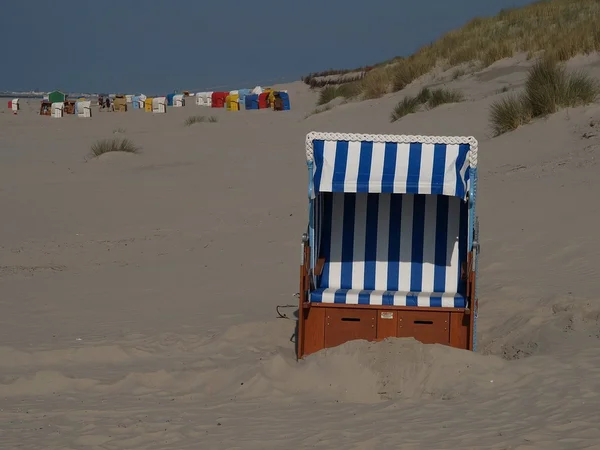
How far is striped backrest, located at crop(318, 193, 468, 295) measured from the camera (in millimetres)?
7375

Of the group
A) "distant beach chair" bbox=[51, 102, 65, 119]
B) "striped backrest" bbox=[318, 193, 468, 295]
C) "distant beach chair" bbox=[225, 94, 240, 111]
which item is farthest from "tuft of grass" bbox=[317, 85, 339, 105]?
"striped backrest" bbox=[318, 193, 468, 295]

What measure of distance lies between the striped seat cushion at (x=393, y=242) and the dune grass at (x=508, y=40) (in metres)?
15.0

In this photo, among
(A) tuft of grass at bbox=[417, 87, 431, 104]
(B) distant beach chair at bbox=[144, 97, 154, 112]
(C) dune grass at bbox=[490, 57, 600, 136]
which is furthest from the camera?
(B) distant beach chair at bbox=[144, 97, 154, 112]

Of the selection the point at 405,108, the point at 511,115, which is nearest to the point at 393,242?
the point at 511,115

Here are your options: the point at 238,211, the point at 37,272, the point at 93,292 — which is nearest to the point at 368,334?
the point at 93,292

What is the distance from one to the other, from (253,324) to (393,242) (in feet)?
4.46

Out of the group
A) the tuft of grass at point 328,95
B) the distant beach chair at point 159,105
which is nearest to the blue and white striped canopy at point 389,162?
the tuft of grass at point 328,95

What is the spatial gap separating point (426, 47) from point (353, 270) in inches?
1020

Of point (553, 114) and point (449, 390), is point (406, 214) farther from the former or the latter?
point (553, 114)

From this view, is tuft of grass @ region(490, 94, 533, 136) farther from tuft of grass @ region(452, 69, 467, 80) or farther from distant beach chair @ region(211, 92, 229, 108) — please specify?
distant beach chair @ region(211, 92, 229, 108)

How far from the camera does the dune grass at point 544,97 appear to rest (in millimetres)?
15227

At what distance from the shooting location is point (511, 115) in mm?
15891

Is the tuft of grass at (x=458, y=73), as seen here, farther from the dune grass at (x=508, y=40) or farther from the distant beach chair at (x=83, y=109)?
the distant beach chair at (x=83, y=109)

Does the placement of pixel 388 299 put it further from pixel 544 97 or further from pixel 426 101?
pixel 426 101
